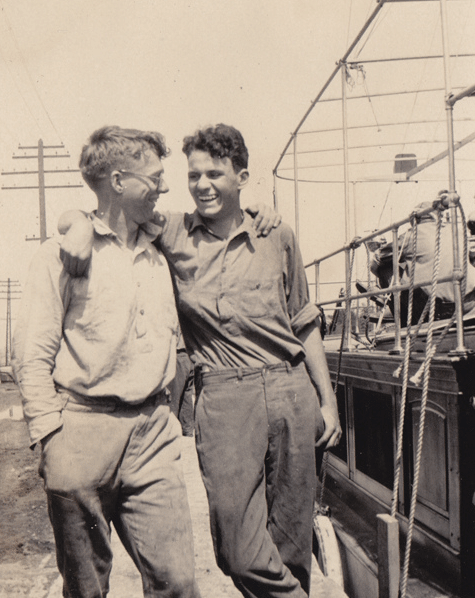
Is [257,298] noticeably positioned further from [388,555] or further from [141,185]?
[388,555]

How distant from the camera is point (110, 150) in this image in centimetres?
243

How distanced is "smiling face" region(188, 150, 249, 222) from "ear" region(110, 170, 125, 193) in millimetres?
369

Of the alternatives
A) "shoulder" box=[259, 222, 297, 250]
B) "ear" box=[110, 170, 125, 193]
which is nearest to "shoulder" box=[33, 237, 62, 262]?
"ear" box=[110, 170, 125, 193]

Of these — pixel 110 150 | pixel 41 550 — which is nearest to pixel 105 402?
pixel 110 150

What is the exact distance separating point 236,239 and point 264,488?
1013 mm

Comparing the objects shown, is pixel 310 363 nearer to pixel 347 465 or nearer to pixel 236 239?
pixel 236 239

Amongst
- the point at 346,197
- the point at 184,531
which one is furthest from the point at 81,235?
the point at 346,197

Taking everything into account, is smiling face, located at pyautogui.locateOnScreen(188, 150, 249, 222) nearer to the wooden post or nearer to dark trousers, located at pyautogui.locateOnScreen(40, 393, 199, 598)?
dark trousers, located at pyautogui.locateOnScreen(40, 393, 199, 598)

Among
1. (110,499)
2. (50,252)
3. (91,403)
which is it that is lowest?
(110,499)

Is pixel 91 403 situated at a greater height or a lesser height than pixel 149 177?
lesser

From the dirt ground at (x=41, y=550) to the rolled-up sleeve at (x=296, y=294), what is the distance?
83.2 inches

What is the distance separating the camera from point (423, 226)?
19.4ft

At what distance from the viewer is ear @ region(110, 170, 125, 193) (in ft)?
8.03

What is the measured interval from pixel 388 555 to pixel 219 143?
6.20 ft
